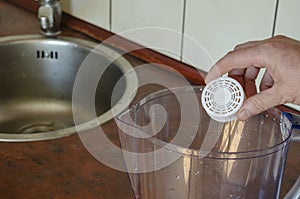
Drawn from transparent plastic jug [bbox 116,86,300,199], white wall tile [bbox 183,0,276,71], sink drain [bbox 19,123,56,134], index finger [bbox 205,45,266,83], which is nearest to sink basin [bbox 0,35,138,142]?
sink drain [bbox 19,123,56,134]

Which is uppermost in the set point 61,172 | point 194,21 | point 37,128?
point 194,21

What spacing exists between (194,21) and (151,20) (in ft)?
0.38

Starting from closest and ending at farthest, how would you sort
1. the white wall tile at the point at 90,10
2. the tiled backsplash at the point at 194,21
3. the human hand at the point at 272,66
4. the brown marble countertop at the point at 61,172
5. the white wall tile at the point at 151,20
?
1. the human hand at the point at 272,66
2. the brown marble countertop at the point at 61,172
3. the tiled backsplash at the point at 194,21
4. the white wall tile at the point at 151,20
5. the white wall tile at the point at 90,10

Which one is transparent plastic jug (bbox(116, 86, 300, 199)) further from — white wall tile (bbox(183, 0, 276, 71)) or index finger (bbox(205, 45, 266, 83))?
white wall tile (bbox(183, 0, 276, 71))

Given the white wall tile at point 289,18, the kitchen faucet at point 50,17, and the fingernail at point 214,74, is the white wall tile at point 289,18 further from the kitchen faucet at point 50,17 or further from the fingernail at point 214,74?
the kitchen faucet at point 50,17

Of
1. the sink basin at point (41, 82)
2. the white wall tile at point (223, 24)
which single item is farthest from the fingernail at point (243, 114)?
the sink basin at point (41, 82)

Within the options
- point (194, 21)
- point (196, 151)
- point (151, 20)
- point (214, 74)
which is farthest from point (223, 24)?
point (196, 151)

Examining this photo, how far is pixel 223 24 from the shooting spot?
3.18 ft

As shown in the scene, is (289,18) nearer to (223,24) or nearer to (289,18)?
(289,18)

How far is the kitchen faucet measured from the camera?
120 cm

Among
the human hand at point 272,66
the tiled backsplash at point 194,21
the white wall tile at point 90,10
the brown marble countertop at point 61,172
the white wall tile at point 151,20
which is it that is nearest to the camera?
the human hand at point 272,66

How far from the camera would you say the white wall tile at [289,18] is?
861 millimetres

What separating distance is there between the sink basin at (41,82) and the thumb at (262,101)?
0.56 m

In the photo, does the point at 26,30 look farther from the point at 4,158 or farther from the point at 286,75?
the point at 286,75
